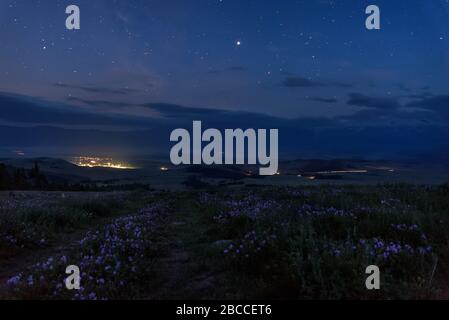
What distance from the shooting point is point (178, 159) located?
12.8 metres

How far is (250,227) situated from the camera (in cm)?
861

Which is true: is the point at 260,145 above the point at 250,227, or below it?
above

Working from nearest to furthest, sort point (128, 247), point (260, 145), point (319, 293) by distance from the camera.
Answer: point (319, 293), point (128, 247), point (260, 145)

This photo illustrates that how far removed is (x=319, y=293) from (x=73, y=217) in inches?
410

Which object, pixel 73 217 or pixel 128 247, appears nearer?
pixel 128 247

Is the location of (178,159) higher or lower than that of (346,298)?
higher
